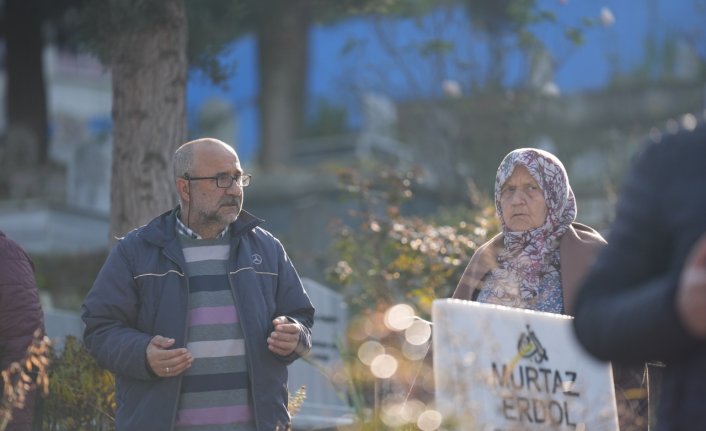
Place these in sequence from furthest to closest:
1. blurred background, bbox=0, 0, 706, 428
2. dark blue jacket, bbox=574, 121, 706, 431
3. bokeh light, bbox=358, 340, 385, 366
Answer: blurred background, bbox=0, 0, 706, 428 < bokeh light, bbox=358, 340, 385, 366 < dark blue jacket, bbox=574, 121, 706, 431

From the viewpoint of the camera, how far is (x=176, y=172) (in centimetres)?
628

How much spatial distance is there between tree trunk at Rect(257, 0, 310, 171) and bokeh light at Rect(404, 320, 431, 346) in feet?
55.9

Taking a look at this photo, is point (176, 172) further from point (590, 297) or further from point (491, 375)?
point (590, 297)

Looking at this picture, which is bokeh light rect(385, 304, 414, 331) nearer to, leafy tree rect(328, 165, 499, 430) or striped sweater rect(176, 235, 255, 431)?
striped sweater rect(176, 235, 255, 431)

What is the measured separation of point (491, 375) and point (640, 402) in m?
1.71

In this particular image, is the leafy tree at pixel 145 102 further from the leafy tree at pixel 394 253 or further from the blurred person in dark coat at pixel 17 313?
A: the blurred person in dark coat at pixel 17 313

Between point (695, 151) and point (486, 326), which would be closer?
point (695, 151)

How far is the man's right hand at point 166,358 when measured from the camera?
221 inches

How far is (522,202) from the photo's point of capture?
244 inches

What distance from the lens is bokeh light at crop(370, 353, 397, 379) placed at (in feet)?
13.0

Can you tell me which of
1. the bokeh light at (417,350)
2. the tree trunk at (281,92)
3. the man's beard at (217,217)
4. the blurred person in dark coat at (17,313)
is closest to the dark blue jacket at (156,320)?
the man's beard at (217,217)

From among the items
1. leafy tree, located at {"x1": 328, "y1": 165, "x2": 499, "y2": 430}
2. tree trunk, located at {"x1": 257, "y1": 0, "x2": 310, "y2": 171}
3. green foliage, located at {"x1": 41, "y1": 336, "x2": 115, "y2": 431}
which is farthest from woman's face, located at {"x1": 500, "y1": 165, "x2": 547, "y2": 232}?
tree trunk, located at {"x1": 257, "y1": 0, "x2": 310, "y2": 171}

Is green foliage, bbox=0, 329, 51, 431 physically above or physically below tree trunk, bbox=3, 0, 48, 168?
below

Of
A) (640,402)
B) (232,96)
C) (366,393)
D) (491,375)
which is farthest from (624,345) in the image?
(232,96)
